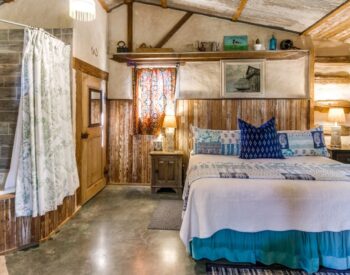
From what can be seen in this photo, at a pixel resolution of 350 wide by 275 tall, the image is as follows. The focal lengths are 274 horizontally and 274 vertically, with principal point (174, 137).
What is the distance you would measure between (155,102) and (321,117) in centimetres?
270

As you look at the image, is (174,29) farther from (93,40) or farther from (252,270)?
(252,270)

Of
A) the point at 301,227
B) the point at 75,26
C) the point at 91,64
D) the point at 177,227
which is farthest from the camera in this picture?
the point at 91,64

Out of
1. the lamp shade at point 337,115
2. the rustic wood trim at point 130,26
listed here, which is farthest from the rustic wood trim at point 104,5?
the lamp shade at point 337,115

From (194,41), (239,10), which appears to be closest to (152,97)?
(194,41)

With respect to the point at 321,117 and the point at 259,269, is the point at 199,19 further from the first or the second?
the point at 259,269

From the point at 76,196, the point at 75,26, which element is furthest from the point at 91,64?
the point at 76,196

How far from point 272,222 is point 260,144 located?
4.48ft

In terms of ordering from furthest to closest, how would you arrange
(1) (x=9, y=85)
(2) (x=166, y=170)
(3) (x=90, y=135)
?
(2) (x=166, y=170)
(3) (x=90, y=135)
(1) (x=9, y=85)

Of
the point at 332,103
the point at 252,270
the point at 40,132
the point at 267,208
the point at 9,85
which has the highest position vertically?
the point at 9,85

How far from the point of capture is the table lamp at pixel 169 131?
4.29 metres

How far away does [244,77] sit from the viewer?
14.5 feet

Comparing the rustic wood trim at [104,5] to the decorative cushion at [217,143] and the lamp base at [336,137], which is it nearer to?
the decorative cushion at [217,143]

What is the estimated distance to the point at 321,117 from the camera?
4.40 metres

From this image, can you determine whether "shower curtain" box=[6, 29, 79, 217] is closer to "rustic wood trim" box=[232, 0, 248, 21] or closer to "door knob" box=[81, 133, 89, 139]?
"door knob" box=[81, 133, 89, 139]
